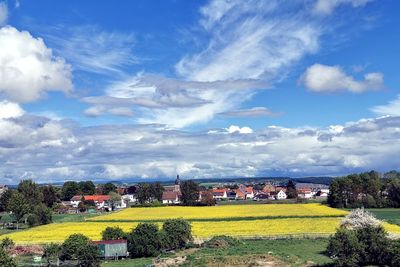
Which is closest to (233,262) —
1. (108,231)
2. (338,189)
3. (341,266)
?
(341,266)

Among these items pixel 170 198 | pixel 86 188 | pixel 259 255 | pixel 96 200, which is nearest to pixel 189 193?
pixel 170 198

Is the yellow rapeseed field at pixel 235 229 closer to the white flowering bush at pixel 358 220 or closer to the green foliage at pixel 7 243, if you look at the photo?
the white flowering bush at pixel 358 220

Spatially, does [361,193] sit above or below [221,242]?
above

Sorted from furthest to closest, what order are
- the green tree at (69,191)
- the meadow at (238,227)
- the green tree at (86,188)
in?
the green tree at (86,188), the green tree at (69,191), the meadow at (238,227)

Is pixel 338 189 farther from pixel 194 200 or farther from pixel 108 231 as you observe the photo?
pixel 108 231

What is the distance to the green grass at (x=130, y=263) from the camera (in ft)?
152

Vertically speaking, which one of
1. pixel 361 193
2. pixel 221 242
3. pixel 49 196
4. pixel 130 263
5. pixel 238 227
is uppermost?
pixel 49 196

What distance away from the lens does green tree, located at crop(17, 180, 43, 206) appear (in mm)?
113231

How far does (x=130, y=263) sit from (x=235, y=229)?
22.5 meters

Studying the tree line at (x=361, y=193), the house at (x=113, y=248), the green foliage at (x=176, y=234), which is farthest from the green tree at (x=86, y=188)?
the house at (x=113, y=248)

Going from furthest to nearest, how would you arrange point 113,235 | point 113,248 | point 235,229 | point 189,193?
point 189,193
point 235,229
point 113,235
point 113,248

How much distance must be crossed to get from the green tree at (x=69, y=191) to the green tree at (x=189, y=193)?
41.0m

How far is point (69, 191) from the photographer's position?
15325 centimetres

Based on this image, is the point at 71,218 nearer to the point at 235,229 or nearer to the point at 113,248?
the point at 235,229
